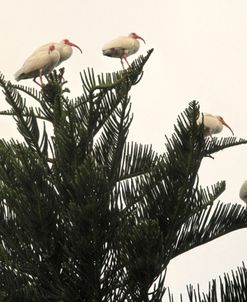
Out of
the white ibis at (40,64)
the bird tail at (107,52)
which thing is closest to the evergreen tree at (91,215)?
the white ibis at (40,64)

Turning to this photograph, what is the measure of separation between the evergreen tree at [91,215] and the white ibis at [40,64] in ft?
6.33

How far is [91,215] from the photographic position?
253 inches

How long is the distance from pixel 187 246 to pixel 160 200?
44cm

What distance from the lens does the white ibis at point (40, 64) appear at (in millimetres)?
9000

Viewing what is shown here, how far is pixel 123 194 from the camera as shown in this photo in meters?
6.98

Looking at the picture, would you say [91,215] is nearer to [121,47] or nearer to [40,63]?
[40,63]

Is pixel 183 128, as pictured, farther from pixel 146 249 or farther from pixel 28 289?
pixel 28 289

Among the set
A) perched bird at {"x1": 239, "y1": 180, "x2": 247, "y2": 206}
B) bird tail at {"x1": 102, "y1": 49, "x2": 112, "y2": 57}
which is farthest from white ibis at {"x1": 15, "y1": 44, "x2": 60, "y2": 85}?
perched bird at {"x1": 239, "y1": 180, "x2": 247, "y2": 206}

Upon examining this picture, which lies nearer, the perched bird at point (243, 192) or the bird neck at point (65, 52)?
the perched bird at point (243, 192)

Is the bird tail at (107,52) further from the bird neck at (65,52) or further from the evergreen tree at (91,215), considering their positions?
the evergreen tree at (91,215)

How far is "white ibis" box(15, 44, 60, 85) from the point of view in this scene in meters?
9.00

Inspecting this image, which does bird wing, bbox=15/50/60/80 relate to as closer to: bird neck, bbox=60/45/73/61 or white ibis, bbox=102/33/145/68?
bird neck, bbox=60/45/73/61

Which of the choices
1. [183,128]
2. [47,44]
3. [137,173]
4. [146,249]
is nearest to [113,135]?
[137,173]

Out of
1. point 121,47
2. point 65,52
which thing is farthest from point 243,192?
point 65,52
